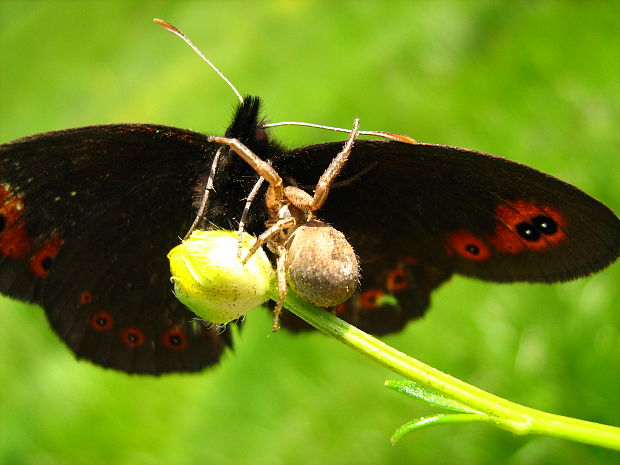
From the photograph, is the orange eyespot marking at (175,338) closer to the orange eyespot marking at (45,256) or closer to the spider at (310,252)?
the orange eyespot marking at (45,256)

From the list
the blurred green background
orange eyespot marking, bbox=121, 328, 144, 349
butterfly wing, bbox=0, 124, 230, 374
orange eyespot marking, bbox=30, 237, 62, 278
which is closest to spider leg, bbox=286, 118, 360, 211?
butterfly wing, bbox=0, 124, 230, 374

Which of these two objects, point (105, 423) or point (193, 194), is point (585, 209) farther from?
point (105, 423)

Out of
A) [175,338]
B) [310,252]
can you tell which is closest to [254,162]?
[310,252]

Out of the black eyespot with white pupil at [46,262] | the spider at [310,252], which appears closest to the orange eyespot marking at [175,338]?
the black eyespot with white pupil at [46,262]

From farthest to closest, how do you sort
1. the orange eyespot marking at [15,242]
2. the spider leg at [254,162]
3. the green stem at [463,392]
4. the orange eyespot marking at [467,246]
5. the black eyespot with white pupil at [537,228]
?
the orange eyespot marking at [15,242]
the orange eyespot marking at [467,246]
the black eyespot with white pupil at [537,228]
the spider leg at [254,162]
the green stem at [463,392]

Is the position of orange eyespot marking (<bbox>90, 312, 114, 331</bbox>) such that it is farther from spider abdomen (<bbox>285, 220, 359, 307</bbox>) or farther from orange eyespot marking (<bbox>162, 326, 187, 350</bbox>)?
spider abdomen (<bbox>285, 220, 359, 307</bbox>)

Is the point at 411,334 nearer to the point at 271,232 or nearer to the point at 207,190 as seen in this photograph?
the point at 207,190

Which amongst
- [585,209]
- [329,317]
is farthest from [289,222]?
[585,209]
